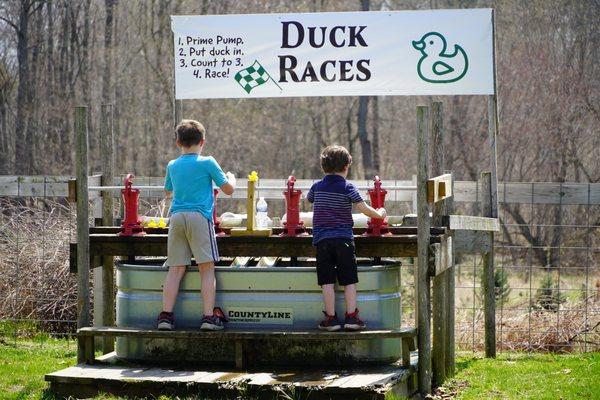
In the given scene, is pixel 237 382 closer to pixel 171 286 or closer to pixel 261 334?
pixel 261 334

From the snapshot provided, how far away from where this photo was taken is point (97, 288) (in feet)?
28.6

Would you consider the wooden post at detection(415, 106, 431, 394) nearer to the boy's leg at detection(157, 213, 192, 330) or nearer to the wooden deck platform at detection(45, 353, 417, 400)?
the wooden deck platform at detection(45, 353, 417, 400)

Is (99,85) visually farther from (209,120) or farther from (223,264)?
(223,264)

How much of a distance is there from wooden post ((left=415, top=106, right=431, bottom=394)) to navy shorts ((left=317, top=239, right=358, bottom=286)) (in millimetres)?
463

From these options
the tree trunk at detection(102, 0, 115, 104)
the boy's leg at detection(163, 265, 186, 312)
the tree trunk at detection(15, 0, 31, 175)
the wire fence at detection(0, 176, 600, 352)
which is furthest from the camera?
the tree trunk at detection(102, 0, 115, 104)

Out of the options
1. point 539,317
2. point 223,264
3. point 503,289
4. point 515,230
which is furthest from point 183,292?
point 515,230

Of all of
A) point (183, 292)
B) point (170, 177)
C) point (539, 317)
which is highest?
point (170, 177)

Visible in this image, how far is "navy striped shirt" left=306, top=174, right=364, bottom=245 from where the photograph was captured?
667 cm

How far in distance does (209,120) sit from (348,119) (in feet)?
10.6

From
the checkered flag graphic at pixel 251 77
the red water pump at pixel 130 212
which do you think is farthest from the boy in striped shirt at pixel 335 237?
the checkered flag graphic at pixel 251 77

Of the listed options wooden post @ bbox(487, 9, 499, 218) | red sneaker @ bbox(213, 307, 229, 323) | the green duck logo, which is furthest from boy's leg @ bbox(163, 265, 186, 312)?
wooden post @ bbox(487, 9, 499, 218)

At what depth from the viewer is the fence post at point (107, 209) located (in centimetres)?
823

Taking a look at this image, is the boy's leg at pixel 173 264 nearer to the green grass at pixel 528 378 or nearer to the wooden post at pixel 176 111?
the green grass at pixel 528 378

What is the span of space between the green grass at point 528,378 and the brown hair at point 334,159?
69.4 inches
